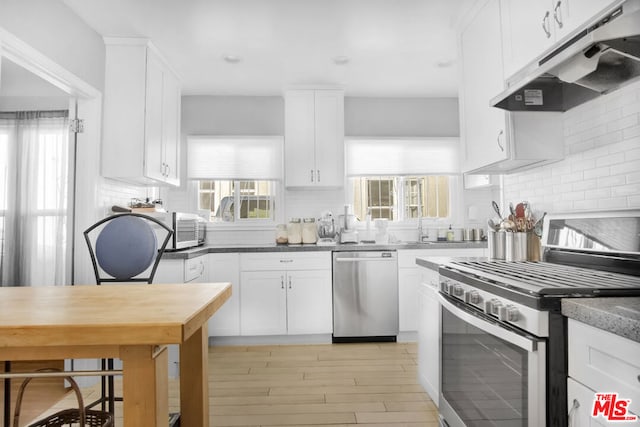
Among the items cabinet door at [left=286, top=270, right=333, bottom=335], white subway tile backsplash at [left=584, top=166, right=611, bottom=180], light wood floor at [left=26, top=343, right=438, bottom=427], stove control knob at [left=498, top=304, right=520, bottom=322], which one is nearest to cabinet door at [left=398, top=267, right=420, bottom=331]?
light wood floor at [left=26, top=343, right=438, bottom=427]

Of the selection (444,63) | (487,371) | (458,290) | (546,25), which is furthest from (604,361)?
(444,63)

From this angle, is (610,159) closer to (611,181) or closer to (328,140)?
(611,181)

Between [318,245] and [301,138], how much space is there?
1184 millimetres

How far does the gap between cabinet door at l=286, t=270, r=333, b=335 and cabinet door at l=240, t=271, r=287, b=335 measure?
0.07m

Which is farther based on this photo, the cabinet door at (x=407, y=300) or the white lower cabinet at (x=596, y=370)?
the cabinet door at (x=407, y=300)

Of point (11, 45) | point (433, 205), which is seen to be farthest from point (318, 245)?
point (11, 45)

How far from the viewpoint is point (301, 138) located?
4035mm

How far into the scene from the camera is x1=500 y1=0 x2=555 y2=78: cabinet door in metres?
1.73

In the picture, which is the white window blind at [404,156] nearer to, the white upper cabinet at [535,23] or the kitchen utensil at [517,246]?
the white upper cabinet at [535,23]

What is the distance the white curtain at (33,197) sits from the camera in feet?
12.3

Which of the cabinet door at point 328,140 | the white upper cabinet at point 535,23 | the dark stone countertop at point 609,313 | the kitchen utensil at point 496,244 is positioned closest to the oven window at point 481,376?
the dark stone countertop at point 609,313

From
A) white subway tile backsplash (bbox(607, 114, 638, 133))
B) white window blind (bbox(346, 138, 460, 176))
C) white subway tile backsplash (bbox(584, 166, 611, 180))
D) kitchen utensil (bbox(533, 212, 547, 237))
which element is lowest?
kitchen utensil (bbox(533, 212, 547, 237))

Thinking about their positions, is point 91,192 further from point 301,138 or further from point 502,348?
point 502,348

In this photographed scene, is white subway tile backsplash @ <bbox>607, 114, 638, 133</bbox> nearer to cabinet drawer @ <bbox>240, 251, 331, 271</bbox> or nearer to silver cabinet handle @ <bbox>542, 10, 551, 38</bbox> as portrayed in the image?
silver cabinet handle @ <bbox>542, 10, 551, 38</bbox>
